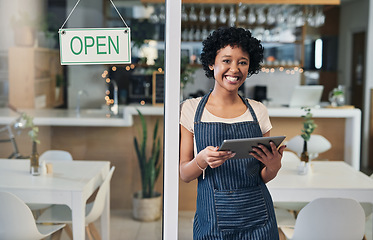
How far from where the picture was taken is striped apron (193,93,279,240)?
183 centimetres

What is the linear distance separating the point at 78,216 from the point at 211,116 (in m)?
0.81

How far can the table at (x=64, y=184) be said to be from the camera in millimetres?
2176

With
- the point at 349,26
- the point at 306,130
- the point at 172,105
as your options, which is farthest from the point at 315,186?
the point at 349,26

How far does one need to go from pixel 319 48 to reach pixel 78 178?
9.67ft

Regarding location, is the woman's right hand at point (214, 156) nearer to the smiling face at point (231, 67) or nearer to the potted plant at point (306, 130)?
the smiling face at point (231, 67)

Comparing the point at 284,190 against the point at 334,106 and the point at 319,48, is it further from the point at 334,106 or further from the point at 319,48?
the point at 319,48

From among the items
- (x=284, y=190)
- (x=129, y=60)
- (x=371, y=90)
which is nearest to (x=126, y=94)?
(x=129, y=60)

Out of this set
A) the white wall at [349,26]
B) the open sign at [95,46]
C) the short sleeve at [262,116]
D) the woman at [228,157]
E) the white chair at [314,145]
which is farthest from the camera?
the white wall at [349,26]

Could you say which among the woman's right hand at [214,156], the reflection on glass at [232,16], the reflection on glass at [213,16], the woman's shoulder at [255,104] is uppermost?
the reflection on glass at [213,16]

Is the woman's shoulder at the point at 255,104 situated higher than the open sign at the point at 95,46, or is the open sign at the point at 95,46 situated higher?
the open sign at the point at 95,46

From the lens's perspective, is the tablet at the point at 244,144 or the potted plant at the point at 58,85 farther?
the potted plant at the point at 58,85

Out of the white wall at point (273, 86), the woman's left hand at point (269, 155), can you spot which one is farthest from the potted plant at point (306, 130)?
the woman's left hand at point (269, 155)

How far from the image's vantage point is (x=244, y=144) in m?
1.72

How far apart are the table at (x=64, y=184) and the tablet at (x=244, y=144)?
0.74 meters
